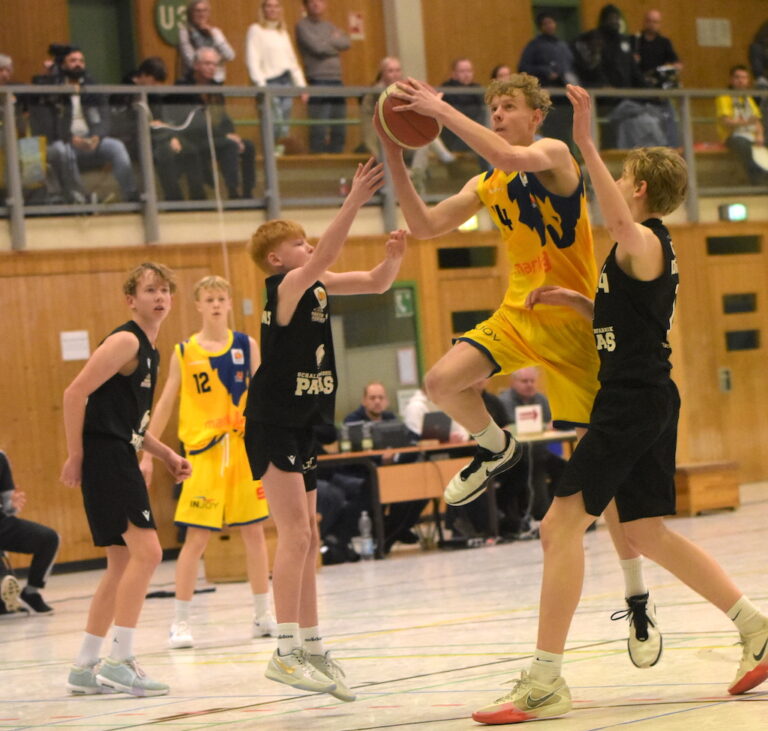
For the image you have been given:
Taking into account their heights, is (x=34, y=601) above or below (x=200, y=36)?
below

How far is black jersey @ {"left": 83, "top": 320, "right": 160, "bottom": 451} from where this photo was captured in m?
5.70

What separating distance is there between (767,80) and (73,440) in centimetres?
1311

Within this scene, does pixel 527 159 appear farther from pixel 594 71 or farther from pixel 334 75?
pixel 594 71

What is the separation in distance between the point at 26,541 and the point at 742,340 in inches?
389

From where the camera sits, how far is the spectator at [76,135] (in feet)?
38.8

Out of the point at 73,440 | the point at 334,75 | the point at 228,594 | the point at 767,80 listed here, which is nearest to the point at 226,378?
the point at 228,594

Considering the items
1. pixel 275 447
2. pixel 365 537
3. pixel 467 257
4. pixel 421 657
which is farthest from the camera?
pixel 467 257

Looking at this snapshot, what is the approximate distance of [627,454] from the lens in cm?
448

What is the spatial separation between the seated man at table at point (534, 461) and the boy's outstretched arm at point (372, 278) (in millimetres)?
6480

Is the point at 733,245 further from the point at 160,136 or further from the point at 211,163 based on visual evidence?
the point at 160,136

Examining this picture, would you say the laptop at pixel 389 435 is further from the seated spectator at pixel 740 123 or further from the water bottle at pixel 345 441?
the seated spectator at pixel 740 123

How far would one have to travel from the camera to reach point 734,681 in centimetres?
458

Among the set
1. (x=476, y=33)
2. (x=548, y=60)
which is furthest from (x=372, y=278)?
(x=476, y=33)

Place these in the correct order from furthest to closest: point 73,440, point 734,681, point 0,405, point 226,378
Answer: point 0,405
point 226,378
point 73,440
point 734,681
